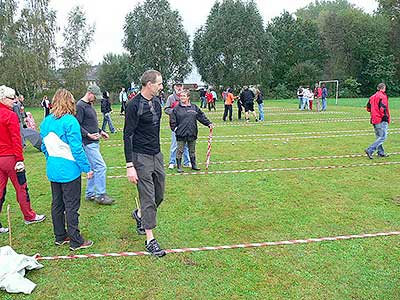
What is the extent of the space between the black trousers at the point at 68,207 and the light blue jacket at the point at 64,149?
4.0 inches

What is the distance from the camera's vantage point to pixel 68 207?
4.85 meters

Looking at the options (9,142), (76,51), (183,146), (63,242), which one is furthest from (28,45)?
(63,242)

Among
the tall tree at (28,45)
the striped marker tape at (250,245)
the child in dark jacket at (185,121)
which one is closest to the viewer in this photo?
the striped marker tape at (250,245)

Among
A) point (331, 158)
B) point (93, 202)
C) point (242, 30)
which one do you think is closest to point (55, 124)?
point (93, 202)

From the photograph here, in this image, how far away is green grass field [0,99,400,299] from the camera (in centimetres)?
393

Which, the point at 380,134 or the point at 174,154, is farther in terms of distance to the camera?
the point at 380,134

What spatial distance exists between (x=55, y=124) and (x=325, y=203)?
4150mm

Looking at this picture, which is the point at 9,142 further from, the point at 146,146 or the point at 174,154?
the point at 174,154

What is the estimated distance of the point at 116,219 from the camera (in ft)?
19.7

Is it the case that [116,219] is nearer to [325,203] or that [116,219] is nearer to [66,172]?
[66,172]

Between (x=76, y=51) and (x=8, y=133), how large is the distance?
1724 inches

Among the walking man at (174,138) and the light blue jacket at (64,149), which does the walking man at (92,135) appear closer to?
the light blue jacket at (64,149)

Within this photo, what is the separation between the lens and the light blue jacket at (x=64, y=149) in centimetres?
475

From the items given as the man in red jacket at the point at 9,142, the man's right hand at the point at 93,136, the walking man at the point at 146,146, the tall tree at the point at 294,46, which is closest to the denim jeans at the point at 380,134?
the man's right hand at the point at 93,136
